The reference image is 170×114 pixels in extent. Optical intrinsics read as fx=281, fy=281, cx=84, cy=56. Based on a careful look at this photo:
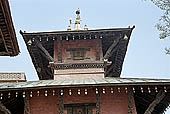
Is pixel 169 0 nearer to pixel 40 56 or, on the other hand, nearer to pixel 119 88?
pixel 119 88

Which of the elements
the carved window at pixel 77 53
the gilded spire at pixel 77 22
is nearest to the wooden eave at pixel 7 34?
the carved window at pixel 77 53

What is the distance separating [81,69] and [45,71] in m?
4.10

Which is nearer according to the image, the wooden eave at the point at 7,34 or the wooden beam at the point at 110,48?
the wooden eave at the point at 7,34

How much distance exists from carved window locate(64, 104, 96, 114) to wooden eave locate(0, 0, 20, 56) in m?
4.98

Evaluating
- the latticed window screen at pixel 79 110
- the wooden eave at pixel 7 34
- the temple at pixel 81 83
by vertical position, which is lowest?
the latticed window screen at pixel 79 110

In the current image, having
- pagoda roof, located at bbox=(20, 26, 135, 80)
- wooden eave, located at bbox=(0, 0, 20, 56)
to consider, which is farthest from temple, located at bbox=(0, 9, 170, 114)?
wooden eave, located at bbox=(0, 0, 20, 56)

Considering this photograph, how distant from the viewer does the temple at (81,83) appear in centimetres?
1234

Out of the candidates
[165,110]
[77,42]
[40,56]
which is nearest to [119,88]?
[165,110]

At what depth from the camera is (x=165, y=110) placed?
14492 millimetres

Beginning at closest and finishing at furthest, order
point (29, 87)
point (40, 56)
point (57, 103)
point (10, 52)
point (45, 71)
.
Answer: point (10, 52)
point (29, 87)
point (57, 103)
point (40, 56)
point (45, 71)

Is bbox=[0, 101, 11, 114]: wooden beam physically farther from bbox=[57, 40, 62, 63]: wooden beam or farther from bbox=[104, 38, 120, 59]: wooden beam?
bbox=[104, 38, 120, 59]: wooden beam

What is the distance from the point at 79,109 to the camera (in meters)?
12.9

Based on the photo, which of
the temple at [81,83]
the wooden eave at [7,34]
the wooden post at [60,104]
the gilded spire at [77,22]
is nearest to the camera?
the wooden eave at [7,34]

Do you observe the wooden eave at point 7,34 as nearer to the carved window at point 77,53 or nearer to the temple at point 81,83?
the temple at point 81,83
